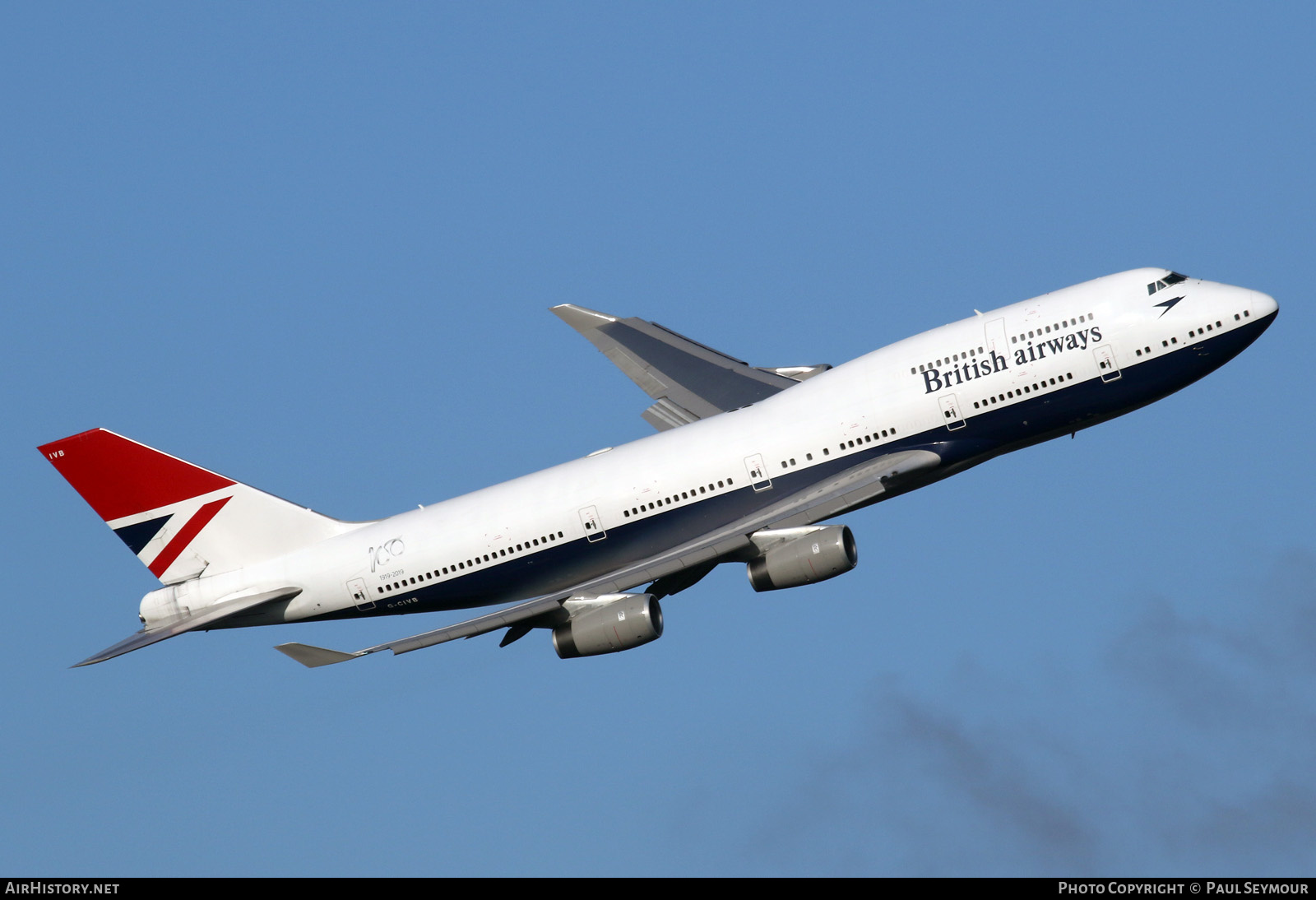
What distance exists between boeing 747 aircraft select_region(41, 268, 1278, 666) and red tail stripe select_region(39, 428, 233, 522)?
72 mm

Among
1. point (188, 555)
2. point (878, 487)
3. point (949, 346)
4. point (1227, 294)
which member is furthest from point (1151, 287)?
point (188, 555)

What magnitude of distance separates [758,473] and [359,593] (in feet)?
53.2

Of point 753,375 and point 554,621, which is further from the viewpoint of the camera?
point 753,375

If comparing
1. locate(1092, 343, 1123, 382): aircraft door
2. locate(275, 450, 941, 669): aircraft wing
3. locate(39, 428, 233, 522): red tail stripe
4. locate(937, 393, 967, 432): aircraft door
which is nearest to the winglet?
locate(275, 450, 941, 669): aircraft wing

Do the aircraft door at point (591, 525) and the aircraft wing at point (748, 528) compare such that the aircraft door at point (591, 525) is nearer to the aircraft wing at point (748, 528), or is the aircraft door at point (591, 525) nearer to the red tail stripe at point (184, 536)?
the aircraft wing at point (748, 528)

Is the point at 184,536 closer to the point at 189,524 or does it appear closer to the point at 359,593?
the point at 189,524

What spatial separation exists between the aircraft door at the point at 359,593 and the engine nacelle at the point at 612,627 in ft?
29.3

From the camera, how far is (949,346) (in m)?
62.7

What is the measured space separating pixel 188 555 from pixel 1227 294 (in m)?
40.4

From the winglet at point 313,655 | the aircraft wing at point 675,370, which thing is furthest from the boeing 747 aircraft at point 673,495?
the aircraft wing at point 675,370

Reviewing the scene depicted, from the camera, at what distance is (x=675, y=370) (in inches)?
3105

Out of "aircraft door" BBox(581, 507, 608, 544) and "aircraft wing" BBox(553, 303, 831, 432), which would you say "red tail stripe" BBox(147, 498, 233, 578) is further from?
"aircraft wing" BBox(553, 303, 831, 432)

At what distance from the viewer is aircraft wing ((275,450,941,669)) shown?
2424 inches
